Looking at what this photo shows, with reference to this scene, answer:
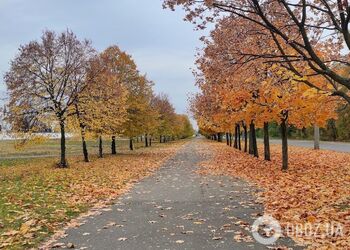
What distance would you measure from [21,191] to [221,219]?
25.6ft

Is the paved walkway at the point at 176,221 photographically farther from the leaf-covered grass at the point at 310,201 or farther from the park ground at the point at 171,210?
the leaf-covered grass at the point at 310,201

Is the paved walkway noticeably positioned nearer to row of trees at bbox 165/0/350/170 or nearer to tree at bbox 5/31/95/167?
row of trees at bbox 165/0/350/170

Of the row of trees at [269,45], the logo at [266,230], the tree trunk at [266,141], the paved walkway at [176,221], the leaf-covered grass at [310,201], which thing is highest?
the row of trees at [269,45]

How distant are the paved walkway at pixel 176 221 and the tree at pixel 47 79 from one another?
36.6ft

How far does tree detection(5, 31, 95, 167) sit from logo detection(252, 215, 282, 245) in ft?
54.7

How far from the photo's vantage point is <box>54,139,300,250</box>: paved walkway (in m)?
6.73

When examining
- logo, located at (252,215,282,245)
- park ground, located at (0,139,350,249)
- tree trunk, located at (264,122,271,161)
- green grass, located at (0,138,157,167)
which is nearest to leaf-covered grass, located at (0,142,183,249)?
park ground, located at (0,139,350,249)

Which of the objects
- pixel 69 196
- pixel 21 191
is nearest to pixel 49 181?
pixel 21 191

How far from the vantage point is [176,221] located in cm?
843

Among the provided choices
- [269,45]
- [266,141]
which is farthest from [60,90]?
[269,45]

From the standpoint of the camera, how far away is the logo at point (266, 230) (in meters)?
6.73

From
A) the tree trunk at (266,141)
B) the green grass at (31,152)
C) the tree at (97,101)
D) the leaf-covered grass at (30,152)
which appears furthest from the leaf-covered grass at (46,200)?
the tree trunk at (266,141)

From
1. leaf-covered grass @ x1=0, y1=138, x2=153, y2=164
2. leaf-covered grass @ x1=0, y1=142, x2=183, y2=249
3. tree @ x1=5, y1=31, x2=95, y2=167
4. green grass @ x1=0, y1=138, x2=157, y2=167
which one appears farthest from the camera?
green grass @ x1=0, y1=138, x2=157, y2=167

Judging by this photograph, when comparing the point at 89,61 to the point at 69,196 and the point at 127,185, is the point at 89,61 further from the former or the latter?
the point at 69,196
